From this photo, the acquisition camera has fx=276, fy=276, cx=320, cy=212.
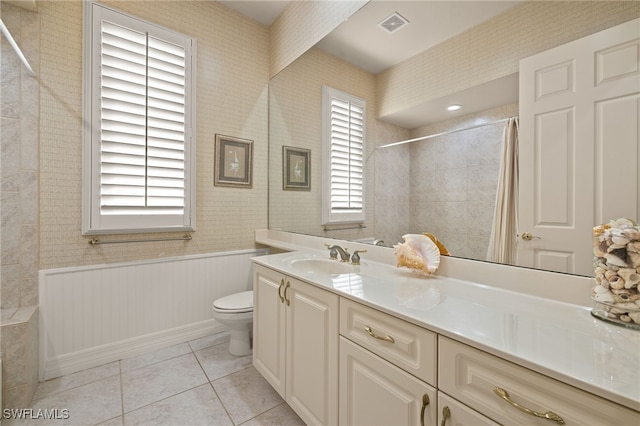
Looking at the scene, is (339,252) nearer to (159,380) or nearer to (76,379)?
(159,380)

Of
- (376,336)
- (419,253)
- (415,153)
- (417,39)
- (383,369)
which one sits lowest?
(383,369)

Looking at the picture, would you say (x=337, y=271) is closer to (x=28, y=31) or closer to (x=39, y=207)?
(x=39, y=207)

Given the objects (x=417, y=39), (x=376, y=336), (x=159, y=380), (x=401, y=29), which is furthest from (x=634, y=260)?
(x=159, y=380)

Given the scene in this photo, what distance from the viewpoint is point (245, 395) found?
5.57 ft

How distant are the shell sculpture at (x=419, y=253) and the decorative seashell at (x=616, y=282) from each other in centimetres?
61

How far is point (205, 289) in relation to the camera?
2.47m

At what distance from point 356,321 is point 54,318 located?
6.85 ft

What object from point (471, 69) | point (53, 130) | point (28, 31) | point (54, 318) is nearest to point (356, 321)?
point (471, 69)

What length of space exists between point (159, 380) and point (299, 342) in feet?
3.81

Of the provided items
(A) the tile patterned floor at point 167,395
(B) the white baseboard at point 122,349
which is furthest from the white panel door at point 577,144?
(B) the white baseboard at point 122,349

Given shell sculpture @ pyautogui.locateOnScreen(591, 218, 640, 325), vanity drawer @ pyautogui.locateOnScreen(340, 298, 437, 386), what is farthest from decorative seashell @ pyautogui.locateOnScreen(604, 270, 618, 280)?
vanity drawer @ pyautogui.locateOnScreen(340, 298, 437, 386)

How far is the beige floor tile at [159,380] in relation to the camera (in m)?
1.66

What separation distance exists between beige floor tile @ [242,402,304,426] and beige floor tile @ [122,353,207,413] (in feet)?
1.74

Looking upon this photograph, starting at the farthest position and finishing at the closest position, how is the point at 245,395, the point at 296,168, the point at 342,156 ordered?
1. the point at 296,168
2. the point at 342,156
3. the point at 245,395
